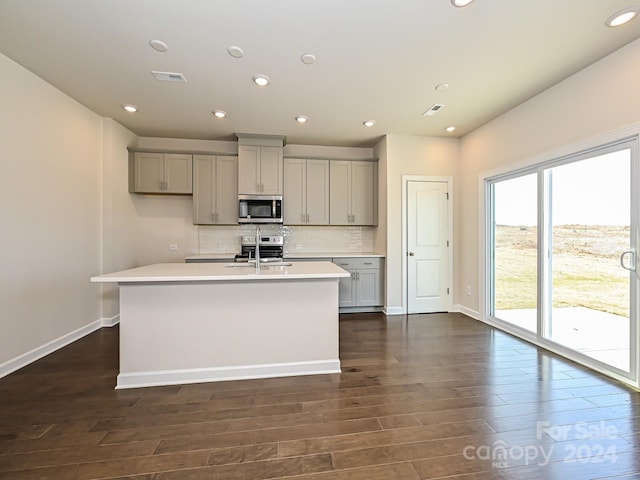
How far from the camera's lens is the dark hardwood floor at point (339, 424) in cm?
148

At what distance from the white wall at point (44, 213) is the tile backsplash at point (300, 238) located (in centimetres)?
154

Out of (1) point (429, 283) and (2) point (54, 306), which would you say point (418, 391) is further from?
(2) point (54, 306)

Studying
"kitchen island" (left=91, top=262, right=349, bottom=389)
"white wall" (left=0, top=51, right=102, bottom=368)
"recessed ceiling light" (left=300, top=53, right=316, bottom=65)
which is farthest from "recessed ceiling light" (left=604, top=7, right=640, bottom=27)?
"white wall" (left=0, top=51, right=102, bottom=368)

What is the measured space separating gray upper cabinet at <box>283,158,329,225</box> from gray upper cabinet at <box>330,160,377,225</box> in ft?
0.44

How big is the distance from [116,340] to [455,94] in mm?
4740

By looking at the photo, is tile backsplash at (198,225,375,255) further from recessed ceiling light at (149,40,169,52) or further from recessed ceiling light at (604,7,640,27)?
recessed ceiling light at (604,7,640,27)

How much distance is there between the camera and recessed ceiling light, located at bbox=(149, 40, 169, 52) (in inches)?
88.3

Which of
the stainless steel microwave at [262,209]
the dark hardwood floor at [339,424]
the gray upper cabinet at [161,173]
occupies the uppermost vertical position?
the gray upper cabinet at [161,173]

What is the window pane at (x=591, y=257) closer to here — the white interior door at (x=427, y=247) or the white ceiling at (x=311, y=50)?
the white ceiling at (x=311, y=50)

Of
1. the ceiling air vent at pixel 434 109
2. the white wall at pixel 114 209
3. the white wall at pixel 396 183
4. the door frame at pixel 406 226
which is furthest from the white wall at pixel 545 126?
the white wall at pixel 114 209

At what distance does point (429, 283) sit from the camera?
4.45 meters

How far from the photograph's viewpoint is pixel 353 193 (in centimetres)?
478

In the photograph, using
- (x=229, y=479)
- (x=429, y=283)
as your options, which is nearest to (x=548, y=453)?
(x=229, y=479)

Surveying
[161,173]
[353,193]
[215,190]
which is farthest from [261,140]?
[353,193]
